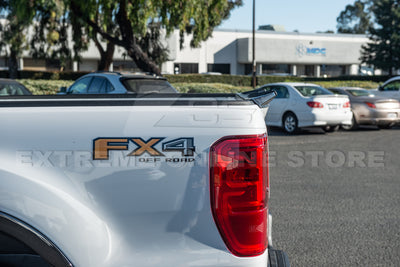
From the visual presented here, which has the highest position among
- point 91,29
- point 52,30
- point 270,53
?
point 270,53

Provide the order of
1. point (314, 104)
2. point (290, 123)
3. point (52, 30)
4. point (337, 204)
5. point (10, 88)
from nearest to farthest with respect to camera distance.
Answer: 1. point (337, 204)
2. point (10, 88)
3. point (314, 104)
4. point (290, 123)
5. point (52, 30)

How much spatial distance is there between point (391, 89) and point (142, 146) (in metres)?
18.3

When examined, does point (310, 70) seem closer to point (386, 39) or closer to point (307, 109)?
point (386, 39)

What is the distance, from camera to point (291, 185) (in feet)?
25.0

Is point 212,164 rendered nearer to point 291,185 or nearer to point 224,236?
point 224,236

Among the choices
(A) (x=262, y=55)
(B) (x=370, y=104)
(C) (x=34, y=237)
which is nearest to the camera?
(C) (x=34, y=237)

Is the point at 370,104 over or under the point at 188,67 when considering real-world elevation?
under

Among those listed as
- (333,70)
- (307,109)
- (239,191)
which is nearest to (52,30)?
(307,109)

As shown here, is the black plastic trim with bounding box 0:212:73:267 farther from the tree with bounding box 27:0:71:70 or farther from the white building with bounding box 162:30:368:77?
the white building with bounding box 162:30:368:77

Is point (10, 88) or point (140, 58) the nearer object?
point (10, 88)

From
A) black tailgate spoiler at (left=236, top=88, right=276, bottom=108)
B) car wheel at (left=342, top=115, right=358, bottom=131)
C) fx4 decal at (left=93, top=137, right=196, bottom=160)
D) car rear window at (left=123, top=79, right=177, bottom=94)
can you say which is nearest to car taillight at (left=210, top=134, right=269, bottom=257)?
fx4 decal at (left=93, top=137, right=196, bottom=160)

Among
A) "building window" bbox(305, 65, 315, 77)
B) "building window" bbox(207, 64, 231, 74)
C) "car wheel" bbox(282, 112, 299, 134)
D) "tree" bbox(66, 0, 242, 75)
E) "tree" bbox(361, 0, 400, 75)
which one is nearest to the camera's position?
"car wheel" bbox(282, 112, 299, 134)

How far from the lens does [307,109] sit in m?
14.9

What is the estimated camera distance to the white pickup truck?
6.95 feet
